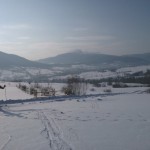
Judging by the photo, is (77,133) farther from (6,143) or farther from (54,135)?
(6,143)

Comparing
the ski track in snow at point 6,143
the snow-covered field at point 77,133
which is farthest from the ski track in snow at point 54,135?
the ski track in snow at point 6,143

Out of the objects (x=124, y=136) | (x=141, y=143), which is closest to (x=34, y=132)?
(x=124, y=136)

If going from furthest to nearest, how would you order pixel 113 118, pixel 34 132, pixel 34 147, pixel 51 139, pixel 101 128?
pixel 113 118 → pixel 101 128 → pixel 34 132 → pixel 51 139 → pixel 34 147

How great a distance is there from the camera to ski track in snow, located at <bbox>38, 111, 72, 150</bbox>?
10359mm

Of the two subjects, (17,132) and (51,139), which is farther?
(17,132)

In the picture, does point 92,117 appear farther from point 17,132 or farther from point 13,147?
point 13,147

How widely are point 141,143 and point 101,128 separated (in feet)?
11.6

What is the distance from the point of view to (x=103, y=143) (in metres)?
11.2

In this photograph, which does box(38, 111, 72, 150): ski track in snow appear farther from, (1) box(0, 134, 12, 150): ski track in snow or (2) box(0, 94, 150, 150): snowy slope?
(1) box(0, 134, 12, 150): ski track in snow

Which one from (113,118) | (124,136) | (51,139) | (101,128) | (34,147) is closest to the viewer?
(34,147)

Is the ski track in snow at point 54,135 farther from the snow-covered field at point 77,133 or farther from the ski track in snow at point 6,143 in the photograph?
the ski track in snow at point 6,143

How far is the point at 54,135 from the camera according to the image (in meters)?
12.5

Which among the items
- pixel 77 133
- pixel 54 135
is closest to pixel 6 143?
pixel 54 135

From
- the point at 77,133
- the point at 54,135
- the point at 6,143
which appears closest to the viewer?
the point at 6,143
